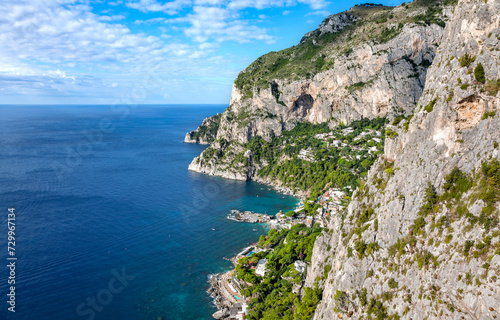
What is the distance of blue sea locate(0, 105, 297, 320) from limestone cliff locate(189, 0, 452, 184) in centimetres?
2004

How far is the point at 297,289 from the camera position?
114 feet

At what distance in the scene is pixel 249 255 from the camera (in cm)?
4875

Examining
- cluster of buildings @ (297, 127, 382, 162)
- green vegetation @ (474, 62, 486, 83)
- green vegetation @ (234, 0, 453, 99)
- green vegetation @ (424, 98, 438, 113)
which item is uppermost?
green vegetation @ (234, 0, 453, 99)

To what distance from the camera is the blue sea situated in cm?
3819

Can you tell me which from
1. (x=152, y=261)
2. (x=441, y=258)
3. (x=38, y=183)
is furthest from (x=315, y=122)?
(x=441, y=258)

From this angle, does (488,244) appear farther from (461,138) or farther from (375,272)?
(375,272)

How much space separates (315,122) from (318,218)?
49.3 m

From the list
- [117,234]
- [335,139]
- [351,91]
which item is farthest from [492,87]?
[351,91]

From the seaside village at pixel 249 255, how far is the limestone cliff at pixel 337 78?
96.0 feet

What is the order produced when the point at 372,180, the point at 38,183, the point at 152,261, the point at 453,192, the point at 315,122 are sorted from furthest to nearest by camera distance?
1. the point at 315,122
2. the point at 38,183
3. the point at 152,261
4. the point at 372,180
5. the point at 453,192

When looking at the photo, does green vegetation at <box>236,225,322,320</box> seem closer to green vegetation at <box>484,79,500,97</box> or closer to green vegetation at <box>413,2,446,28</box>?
green vegetation at <box>484,79,500,97</box>

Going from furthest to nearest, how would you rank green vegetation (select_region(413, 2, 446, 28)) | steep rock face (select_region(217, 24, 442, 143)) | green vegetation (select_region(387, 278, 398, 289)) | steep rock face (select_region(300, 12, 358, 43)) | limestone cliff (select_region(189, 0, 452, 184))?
steep rock face (select_region(300, 12, 358, 43)) < limestone cliff (select_region(189, 0, 452, 184)) < steep rock face (select_region(217, 24, 442, 143)) < green vegetation (select_region(413, 2, 446, 28)) < green vegetation (select_region(387, 278, 398, 289))

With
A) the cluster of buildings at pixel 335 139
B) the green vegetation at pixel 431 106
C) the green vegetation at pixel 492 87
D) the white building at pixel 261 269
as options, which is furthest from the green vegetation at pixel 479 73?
the cluster of buildings at pixel 335 139

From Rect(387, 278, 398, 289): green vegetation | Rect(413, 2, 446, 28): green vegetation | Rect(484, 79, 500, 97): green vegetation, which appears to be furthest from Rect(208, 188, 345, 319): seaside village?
Rect(413, 2, 446, 28): green vegetation
